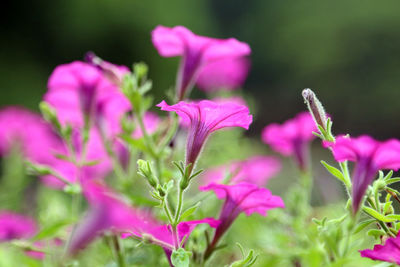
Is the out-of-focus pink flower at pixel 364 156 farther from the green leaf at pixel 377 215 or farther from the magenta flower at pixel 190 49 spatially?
the magenta flower at pixel 190 49

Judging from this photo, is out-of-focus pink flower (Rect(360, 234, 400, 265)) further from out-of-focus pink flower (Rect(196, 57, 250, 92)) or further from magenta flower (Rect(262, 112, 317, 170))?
out-of-focus pink flower (Rect(196, 57, 250, 92))

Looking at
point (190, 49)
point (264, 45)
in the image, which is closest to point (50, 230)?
point (190, 49)

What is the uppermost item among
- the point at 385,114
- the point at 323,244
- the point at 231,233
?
the point at 323,244

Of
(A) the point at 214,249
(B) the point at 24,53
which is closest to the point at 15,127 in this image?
(A) the point at 214,249

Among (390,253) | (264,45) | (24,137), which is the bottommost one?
(264,45)

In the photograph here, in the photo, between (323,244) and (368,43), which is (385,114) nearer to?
(368,43)

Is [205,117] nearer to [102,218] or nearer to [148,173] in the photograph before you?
[148,173]
